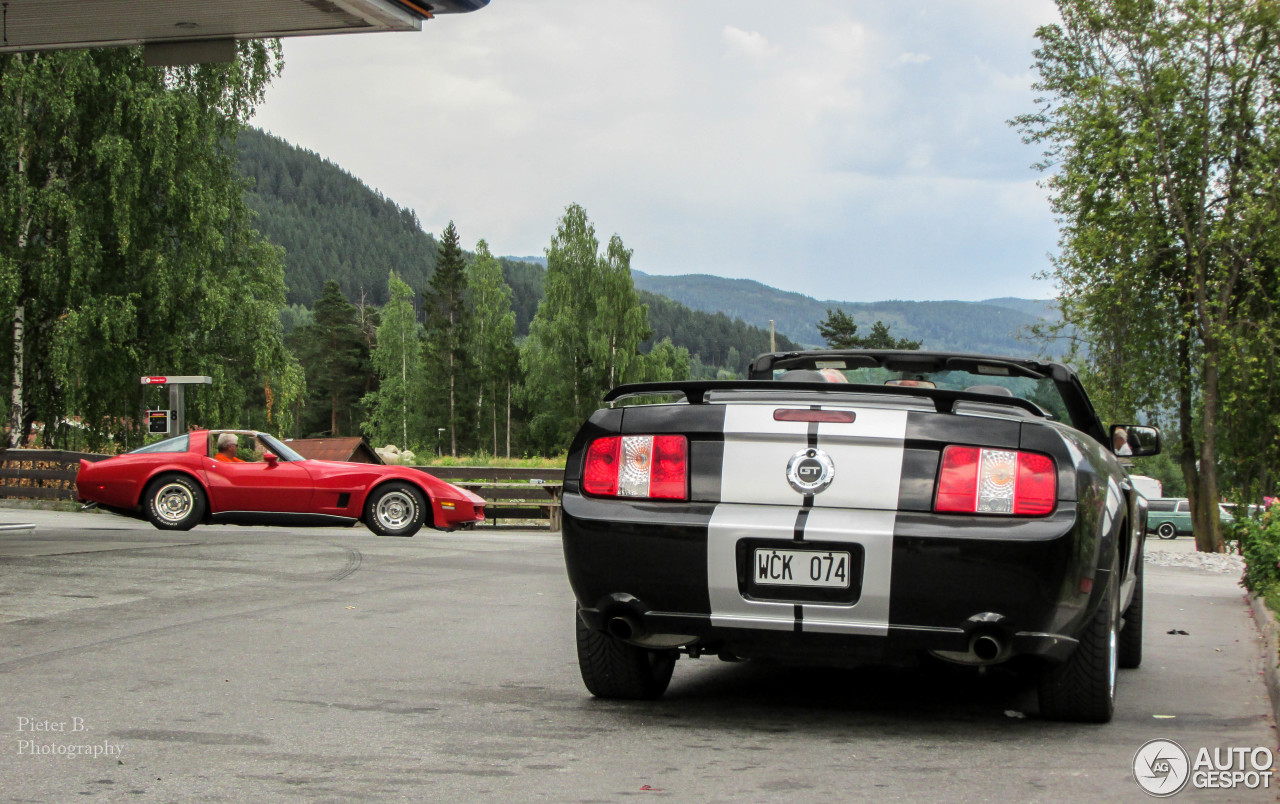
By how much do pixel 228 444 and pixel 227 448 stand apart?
2.5 inches

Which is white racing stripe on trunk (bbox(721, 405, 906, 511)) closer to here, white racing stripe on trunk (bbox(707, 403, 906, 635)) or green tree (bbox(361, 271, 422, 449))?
white racing stripe on trunk (bbox(707, 403, 906, 635))

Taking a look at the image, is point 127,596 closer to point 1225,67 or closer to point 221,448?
point 221,448

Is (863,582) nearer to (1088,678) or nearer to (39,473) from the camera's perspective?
(1088,678)

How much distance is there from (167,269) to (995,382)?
82.8ft

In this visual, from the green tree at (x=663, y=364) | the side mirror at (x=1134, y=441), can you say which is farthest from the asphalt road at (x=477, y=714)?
the green tree at (x=663, y=364)

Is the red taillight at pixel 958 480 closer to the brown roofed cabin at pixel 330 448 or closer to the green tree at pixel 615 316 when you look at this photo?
the brown roofed cabin at pixel 330 448

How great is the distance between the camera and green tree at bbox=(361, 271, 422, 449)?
9738 cm

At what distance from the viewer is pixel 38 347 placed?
93.7 ft

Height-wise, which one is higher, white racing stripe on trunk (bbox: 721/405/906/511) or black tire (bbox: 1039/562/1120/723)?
white racing stripe on trunk (bbox: 721/405/906/511)

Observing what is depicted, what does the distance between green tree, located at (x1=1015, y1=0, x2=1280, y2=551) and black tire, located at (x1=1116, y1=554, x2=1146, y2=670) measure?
66.1 feet

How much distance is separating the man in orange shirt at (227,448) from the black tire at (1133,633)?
11685 mm

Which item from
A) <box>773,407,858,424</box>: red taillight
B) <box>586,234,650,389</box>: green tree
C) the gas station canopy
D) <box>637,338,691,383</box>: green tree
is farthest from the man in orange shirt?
<box>586,234,650,389</box>: green tree

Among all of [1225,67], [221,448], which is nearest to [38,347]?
[221,448]

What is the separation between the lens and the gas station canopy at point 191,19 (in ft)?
36.2
